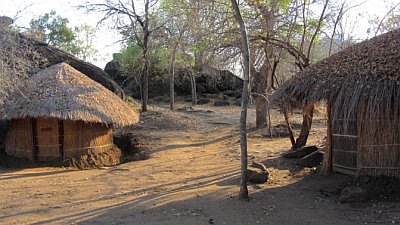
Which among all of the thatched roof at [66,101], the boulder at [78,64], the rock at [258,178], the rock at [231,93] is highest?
the boulder at [78,64]

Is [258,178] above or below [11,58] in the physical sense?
below

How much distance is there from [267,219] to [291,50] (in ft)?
20.9

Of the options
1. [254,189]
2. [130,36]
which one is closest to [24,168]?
[254,189]

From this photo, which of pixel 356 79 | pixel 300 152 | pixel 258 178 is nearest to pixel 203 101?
pixel 300 152

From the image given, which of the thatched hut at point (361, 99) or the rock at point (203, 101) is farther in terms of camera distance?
the rock at point (203, 101)

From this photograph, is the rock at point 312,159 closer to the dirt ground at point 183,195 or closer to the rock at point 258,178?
the dirt ground at point 183,195

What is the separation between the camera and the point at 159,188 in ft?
28.2

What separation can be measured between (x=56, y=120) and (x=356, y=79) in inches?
334

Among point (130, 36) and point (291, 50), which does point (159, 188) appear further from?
point (130, 36)

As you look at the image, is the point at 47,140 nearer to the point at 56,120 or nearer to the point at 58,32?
the point at 56,120

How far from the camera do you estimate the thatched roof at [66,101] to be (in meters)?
11.9

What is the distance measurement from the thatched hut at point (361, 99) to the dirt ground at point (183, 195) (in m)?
0.66

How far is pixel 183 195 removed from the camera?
7.83 m

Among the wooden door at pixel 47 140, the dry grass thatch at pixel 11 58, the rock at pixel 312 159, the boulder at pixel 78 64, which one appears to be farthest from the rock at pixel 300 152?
the boulder at pixel 78 64
